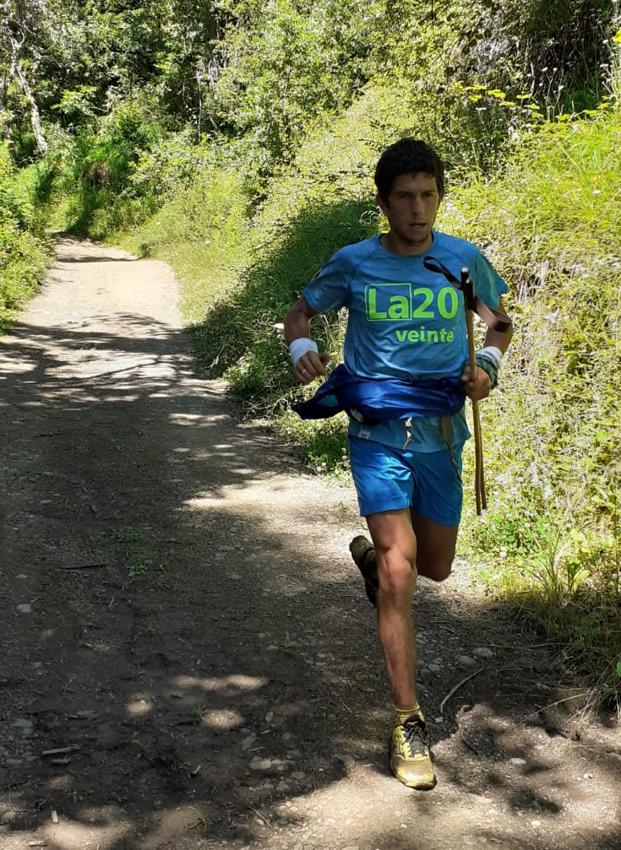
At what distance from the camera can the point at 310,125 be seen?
16078 mm

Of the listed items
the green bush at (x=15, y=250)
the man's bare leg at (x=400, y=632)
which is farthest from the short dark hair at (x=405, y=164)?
the green bush at (x=15, y=250)

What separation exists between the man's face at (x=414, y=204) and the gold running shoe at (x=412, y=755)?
1673 mm

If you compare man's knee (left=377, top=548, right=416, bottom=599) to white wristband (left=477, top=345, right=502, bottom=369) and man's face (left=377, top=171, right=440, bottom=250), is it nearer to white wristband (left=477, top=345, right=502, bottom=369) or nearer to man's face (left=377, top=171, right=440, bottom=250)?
white wristband (left=477, top=345, right=502, bottom=369)

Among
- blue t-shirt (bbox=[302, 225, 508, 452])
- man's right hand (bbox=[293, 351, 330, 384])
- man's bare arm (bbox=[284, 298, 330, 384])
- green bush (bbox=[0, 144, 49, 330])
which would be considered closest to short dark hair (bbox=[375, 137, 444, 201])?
blue t-shirt (bbox=[302, 225, 508, 452])

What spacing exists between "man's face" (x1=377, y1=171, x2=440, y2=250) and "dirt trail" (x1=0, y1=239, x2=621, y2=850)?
6.12 ft

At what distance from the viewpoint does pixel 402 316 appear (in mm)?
3029

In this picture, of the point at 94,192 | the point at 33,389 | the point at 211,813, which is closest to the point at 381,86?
the point at 33,389

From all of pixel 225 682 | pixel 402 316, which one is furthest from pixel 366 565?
pixel 402 316

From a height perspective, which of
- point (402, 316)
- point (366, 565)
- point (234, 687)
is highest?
point (402, 316)

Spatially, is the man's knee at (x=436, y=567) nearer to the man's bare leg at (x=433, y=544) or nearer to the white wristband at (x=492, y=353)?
the man's bare leg at (x=433, y=544)

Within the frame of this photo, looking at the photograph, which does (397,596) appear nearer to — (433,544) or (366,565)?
(433,544)

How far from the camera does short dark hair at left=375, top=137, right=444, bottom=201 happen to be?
298 centimetres

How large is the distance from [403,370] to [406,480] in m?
0.39

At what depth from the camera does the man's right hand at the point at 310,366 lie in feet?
9.81
